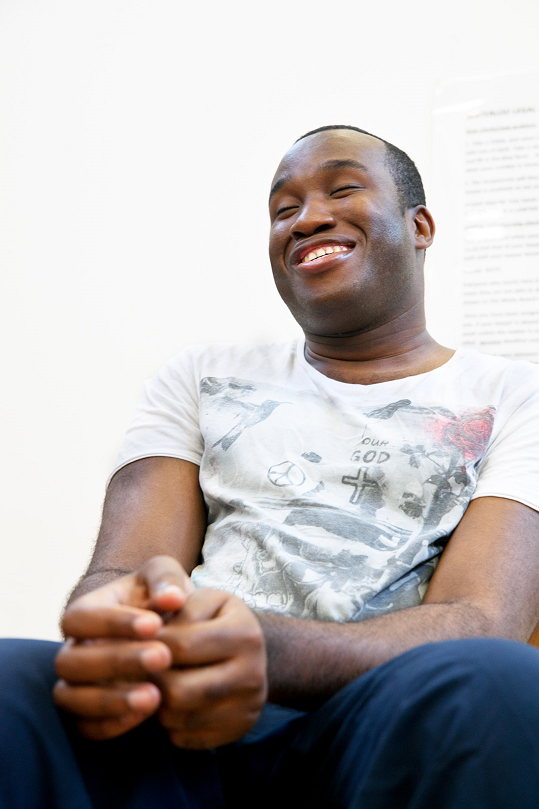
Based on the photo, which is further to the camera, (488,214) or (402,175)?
(488,214)

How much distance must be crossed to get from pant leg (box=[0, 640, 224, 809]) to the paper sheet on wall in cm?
121

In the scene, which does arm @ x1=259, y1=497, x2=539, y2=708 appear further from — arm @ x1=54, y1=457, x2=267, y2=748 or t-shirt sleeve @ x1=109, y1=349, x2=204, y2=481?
t-shirt sleeve @ x1=109, y1=349, x2=204, y2=481

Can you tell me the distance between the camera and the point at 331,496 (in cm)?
95

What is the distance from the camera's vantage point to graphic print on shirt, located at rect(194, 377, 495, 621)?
87 centimetres

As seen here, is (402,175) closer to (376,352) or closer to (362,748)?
(376,352)

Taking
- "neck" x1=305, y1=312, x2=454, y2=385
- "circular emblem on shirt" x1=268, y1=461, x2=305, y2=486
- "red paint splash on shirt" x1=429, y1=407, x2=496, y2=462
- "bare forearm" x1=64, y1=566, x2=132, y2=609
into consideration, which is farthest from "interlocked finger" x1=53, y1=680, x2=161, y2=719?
"neck" x1=305, y1=312, x2=454, y2=385

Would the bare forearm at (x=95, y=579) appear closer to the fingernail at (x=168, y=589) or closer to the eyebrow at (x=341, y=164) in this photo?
the fingernail at (x=168, y=589)

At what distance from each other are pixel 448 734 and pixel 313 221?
0.86 m

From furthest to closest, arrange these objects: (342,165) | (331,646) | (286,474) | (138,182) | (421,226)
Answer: (138,182), (421,226), (342,165), (286,474), (331,646)

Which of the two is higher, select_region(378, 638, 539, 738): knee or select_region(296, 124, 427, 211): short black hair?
select_region(296, 124, 427, 211): short black hair

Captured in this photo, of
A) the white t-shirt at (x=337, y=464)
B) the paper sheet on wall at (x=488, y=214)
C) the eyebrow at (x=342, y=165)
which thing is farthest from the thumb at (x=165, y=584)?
the paper sheet on wall at (x=488, y=214)

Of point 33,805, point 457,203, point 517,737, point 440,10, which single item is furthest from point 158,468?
point 440,10

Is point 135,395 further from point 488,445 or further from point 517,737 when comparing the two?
point 517,737

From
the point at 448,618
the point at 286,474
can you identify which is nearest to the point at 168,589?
the point at 448,618
